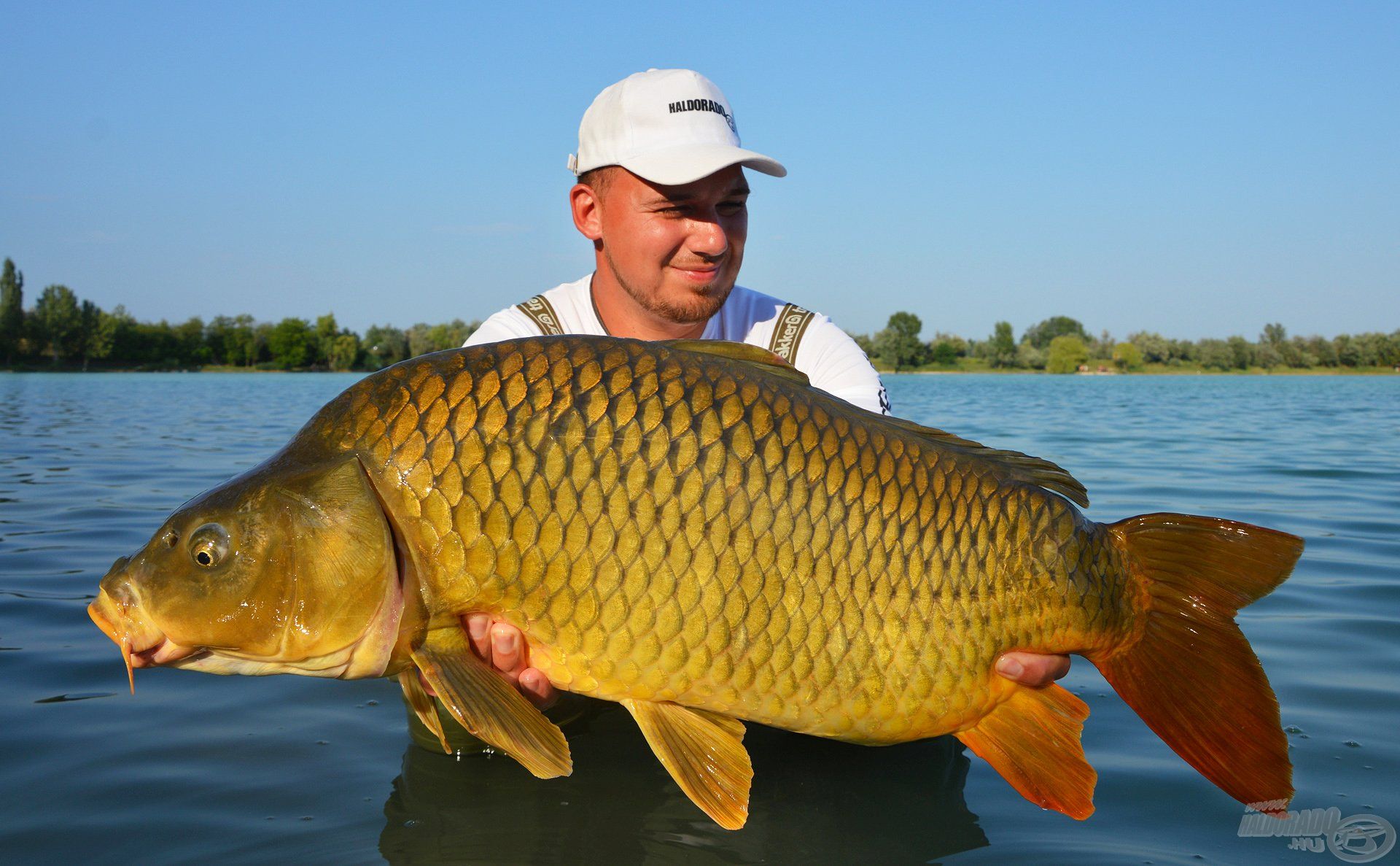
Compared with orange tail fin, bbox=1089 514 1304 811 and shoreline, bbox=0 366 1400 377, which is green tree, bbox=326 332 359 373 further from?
orange tail fin, bbox=1089 514 1304 811

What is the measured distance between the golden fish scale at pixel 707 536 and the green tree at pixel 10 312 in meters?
73.5

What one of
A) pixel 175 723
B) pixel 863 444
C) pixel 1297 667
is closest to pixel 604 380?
pixel 863 444

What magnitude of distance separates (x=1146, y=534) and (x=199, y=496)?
5.87ft

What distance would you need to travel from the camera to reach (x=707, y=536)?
1803 millimetres

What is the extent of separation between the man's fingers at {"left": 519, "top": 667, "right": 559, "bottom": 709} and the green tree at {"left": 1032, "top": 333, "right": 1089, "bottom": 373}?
75.7 m

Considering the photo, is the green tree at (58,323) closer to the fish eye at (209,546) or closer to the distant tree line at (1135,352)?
the distant tree line at (1135,352)

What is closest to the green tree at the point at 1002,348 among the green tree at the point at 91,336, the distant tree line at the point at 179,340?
the distant tree line at the point at 179,340

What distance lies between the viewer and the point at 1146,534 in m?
2.03

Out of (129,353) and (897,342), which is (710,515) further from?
(129,353)

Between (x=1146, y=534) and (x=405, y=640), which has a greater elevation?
(x=1146, y=534)

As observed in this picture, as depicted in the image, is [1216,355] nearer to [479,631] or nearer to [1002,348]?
[1002,348]

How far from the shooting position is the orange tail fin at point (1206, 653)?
76.4 inches

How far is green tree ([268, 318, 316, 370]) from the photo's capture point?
8138 cm

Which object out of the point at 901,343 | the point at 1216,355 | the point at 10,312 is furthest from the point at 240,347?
the point at 1216,355
